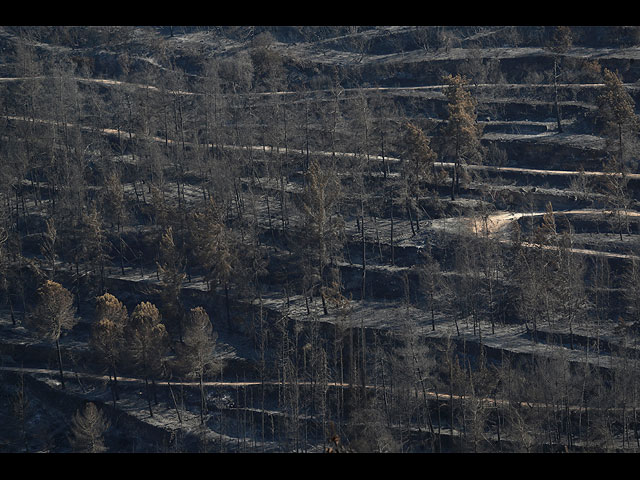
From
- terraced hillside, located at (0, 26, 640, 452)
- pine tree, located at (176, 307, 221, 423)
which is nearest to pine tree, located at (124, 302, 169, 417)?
terraced hillside, located at (0, 26, 640, 452)

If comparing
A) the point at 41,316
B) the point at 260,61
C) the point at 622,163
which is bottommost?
the point at 41,316

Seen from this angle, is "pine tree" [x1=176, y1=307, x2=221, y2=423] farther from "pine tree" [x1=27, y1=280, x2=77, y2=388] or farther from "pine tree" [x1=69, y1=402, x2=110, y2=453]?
"pine tree" [x1=27, y1=280, x2=77, y2=388]

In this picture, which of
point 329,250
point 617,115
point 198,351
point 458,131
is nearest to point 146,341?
point 198,351

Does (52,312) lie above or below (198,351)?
above

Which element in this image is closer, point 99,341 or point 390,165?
point 99,341

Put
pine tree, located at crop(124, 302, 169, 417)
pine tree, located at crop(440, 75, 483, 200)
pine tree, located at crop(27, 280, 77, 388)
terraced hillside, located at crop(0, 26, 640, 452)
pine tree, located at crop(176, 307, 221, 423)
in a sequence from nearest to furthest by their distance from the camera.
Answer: terraced hillside, located at crop(0, 26, 640, 452), pine tree, located at crop(176, 307, 221, 423), pine tree, located at crop(124, 302, 169, 417), pine tree, located at crop(27, 280, 77, 388), pine tree, located at crop(440, 75, 483, 200)

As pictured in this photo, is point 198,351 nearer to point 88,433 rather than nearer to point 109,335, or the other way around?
point 109,335

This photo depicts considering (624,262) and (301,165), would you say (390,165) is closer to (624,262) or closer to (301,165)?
(301,165)

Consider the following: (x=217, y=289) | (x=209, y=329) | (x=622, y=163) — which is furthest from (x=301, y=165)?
(x=622, y=163)
